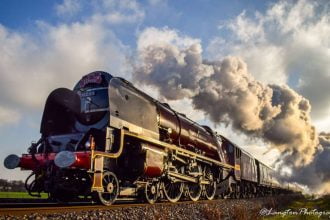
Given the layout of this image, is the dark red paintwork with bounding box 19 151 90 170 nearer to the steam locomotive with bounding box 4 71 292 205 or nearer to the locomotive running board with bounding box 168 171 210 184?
the steam locomotive with bounding box 4 71 292 205

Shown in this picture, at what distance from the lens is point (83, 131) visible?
392 inches

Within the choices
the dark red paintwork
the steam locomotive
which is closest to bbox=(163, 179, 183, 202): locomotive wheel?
the steam locomotive

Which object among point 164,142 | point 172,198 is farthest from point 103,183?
point 172,198

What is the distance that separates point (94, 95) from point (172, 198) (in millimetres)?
5554

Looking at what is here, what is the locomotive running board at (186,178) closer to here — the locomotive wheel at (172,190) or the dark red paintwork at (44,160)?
the locomotive wheel at (172,190)

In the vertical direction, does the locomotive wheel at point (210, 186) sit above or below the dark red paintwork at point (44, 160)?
below

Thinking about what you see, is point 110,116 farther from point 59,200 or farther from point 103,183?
point 59,200

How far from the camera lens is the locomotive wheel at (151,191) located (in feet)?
37.6

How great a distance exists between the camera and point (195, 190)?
15.8 metres

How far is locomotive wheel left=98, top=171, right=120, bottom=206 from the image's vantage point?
9.21m

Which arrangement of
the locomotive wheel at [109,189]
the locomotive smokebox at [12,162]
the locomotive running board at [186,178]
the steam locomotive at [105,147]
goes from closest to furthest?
the steam locomotive at [105,147] → the locomotive wheel at [109,189] → the locomotive smokebox at [12,162] → the locomotive running board at [186,178]

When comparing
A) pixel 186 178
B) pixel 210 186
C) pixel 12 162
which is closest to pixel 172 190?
pixel 186 178

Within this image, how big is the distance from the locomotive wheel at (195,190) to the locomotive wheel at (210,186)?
100cm

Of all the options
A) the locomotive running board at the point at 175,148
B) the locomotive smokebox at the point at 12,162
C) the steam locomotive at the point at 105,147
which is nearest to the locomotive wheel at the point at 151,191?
the steam locomotive at the point at 105,147
